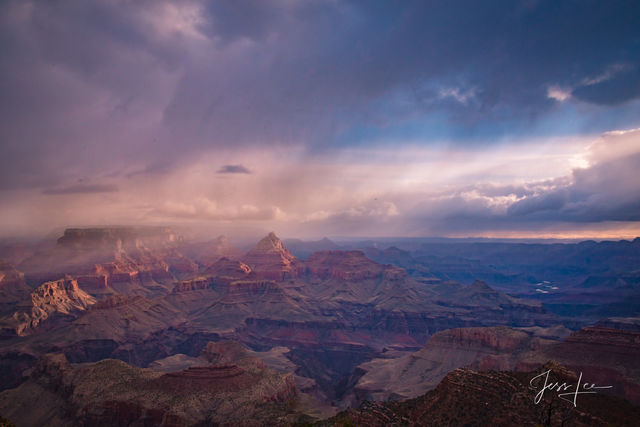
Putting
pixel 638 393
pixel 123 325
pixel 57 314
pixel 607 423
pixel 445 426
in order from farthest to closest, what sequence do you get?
pixel 57 314, pixel 123 325, pixel 638 393, pixel 445 426, pixel 607 423

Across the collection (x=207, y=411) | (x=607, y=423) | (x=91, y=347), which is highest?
(x=607, y=423)

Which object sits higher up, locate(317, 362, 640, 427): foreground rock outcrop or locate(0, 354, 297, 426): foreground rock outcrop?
locate(317, 362, 640, 427): foreground rock outcrop

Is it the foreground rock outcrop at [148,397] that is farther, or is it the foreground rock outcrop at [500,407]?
the foreground rock outcrop at [148,397]

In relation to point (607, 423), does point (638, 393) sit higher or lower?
lower

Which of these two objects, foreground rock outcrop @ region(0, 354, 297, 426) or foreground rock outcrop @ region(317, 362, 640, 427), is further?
foreground rock outcrop @ region(0, 354, 297, 426)

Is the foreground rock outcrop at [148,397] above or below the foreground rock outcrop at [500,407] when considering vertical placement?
below

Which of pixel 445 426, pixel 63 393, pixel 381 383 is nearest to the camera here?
pixel 445 426

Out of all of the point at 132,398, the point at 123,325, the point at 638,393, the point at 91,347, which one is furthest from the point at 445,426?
the point at 123,325

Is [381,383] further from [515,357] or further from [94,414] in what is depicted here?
[94,414]

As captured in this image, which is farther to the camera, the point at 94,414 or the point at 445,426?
the point at 94,414

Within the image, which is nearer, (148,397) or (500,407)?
(500,407)

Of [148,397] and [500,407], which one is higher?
[500,407]
